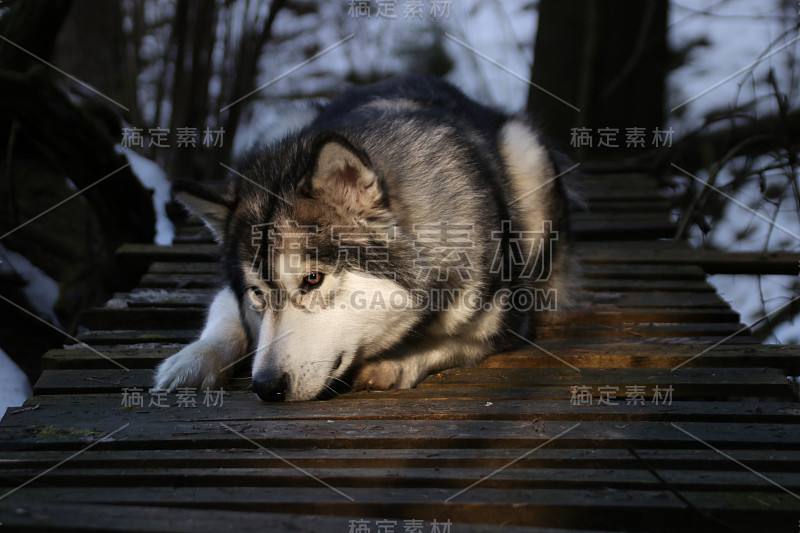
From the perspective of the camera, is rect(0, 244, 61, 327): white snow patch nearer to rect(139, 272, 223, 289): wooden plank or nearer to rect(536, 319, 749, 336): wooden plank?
rect(139, 272, 223, 289): wooden plank

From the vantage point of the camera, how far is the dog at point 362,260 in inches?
97.7

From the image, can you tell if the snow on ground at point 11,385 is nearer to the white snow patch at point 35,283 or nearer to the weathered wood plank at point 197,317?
the weathered wood plank at point 197,317

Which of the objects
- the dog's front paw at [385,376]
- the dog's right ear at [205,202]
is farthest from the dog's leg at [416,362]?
the dog's right ear at [205,202]

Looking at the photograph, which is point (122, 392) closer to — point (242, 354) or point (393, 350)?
point (242, 354)

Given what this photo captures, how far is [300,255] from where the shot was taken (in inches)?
97.9

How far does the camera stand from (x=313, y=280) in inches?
98.0

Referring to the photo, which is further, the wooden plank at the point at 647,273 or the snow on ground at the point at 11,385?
the wooden plank at the point at 647,273

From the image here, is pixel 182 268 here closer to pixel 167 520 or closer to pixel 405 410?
pixel 405 410

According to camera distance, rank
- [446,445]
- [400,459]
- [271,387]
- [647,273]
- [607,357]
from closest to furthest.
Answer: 1. [400,459]
2. [446,445]
3. [271,387]
4. [607,357]
5. [647,273]

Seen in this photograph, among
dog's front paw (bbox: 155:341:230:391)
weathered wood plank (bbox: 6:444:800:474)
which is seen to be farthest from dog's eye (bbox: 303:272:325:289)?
weathered wood plank (bbox: 6:444:800:474)

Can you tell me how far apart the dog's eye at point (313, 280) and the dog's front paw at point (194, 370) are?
548 millimetres

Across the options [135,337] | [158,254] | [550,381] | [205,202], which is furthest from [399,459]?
[158,254]

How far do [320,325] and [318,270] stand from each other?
203mm

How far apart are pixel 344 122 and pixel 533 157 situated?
111 cm
